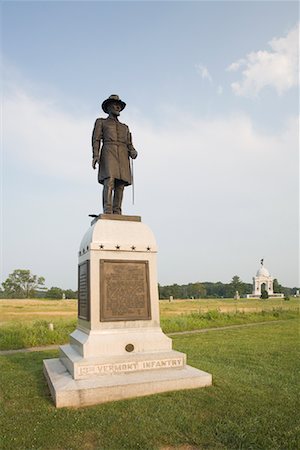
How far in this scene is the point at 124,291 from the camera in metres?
6.88

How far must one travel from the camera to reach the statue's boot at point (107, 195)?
25.2ft

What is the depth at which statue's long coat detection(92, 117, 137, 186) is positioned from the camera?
7.86 meters

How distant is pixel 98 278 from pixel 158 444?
3.07m

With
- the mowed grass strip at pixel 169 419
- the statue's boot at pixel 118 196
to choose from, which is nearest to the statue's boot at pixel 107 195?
the statue's boot at pixel 118 196

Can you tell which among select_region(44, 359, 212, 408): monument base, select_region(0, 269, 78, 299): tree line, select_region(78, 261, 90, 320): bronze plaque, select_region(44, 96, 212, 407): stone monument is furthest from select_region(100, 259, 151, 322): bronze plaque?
select_region(0, 269, 78, 299): tree line

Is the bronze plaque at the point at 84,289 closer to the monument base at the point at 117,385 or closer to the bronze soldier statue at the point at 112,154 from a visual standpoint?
the monument base at the point at 117,385

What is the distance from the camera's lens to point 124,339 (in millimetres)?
6559

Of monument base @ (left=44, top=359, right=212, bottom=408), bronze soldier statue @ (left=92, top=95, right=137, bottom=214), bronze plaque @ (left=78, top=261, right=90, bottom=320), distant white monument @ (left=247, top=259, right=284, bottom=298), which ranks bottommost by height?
distant white monument @ (left=247, top=259, right=284, bottom=298)

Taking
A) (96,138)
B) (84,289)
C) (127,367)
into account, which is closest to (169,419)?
(127,367)

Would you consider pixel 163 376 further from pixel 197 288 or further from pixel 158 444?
pixel 197 288

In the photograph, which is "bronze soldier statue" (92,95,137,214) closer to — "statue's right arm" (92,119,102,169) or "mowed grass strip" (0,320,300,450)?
"statue's right arm" (92,119,102,169)

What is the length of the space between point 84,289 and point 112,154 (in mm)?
2826

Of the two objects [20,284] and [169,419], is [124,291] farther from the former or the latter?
[20,284]

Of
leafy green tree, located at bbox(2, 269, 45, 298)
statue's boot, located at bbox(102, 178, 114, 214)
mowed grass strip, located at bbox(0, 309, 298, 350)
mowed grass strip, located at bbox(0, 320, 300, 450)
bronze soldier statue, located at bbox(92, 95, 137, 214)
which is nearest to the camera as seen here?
mowed grass strip, located at bbox(0, 320, 300, 450)
